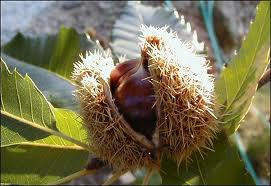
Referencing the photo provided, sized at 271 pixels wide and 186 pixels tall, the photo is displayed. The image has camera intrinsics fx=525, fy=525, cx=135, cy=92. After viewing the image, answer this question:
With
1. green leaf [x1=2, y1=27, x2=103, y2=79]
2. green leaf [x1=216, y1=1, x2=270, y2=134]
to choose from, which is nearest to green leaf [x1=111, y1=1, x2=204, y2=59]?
green leaf [x1=2, y1=27, x2=103, y2=79]

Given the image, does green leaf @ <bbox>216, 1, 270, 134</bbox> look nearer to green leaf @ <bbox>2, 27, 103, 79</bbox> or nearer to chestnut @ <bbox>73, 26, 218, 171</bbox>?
chestnut @ <bbox>73, 26, 218, 171</bbox>

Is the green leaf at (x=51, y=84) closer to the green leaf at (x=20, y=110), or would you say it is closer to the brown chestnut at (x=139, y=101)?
the green leaf at (x=20, y=110)

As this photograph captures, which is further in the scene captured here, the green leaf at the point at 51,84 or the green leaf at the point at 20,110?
the green leaf at the point at 51,84

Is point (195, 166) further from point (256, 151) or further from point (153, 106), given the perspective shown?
point (256, 151)

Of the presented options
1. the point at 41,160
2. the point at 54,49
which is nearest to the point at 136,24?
the point at 54,49

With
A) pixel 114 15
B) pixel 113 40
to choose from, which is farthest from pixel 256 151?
pixel 113 40

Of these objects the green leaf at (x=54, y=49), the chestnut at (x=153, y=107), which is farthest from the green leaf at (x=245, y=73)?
the green leaf at (x=54, y=49)

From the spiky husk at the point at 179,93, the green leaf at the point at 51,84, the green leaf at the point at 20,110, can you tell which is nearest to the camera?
the spiky husk at the point at 179,93
